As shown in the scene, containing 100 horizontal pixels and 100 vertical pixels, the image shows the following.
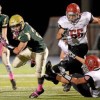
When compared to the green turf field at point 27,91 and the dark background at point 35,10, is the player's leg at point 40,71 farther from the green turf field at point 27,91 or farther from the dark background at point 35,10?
the dark background at point 35,10

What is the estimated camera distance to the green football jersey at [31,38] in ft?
29.8

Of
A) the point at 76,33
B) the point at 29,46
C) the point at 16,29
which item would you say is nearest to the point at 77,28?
the point at 76,33

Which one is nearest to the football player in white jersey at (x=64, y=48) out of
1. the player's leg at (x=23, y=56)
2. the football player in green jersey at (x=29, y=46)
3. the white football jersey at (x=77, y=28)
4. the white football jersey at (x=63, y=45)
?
the white football jersey at (x=63, y=45)

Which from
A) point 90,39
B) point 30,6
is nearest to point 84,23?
point 90,39

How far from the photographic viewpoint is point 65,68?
10016 millimetres

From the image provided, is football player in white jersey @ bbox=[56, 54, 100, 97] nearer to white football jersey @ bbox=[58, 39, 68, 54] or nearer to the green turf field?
the green turf field

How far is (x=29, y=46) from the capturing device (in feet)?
31.1

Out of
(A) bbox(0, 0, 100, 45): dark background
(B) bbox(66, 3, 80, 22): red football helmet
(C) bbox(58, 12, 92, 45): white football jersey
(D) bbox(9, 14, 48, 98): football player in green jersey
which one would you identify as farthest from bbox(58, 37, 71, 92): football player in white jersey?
(A) bbox(0, 0, 100, 45): dark background

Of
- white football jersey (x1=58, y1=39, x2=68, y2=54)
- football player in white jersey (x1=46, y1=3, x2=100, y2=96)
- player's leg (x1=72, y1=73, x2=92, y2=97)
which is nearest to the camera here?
player's leg (x1=72, y1=73, x2=92, y2=97)

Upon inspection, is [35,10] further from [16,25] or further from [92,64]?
[92,64]

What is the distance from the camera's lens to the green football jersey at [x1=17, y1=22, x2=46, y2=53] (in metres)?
9.07

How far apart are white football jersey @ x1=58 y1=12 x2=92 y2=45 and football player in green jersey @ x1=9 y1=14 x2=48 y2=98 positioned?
26.9 inches

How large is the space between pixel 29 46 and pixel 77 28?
965mm

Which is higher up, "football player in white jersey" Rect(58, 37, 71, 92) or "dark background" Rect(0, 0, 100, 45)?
"football player in white jersey" Rect(58, 37, 71, 92)
